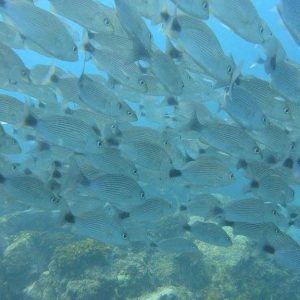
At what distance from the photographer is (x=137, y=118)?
572 cm

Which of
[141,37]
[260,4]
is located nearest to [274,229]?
[141,37]

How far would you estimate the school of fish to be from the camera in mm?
4305

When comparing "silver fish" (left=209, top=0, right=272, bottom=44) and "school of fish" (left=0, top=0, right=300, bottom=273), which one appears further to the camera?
"school of fish" (left=0, top=0, right=300, bottom=273)

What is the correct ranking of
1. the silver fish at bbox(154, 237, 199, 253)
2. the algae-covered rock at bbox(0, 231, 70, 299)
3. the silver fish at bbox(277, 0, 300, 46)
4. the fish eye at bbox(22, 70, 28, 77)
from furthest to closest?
1. the algae-covered rock at bbox(0, 231, 70, 299)
2. the silver fish at bbox(154, 237, 199, 253)
3. the fish eye at bbox(22, 70, 28, 77)
4. the silver fish at bbox(277, 0, 300, 46)

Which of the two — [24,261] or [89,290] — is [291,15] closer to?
[89,290]

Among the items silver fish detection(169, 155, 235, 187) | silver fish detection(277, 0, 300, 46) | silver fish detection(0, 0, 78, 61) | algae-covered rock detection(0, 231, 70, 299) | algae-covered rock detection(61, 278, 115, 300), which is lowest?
algae-covered rock detection(0, 231, 70, 299)

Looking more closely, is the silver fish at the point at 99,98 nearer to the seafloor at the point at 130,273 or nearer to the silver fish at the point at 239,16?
the silver fish at the point at 239,16

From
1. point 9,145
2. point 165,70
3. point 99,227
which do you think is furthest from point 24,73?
point 99,227

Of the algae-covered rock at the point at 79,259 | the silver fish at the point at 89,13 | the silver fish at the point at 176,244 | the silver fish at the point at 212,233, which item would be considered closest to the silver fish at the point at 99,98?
the silver fish at the point at 89,13

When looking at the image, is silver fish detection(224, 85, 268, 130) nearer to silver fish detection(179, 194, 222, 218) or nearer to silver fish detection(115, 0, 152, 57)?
silver fish detection(115, 0, 152, 57)

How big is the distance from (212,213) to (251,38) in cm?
294

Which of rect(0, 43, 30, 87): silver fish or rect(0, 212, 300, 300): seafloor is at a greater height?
rect(0, 43, 30, 87): silver fish

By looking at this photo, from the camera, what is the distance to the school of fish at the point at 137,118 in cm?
430

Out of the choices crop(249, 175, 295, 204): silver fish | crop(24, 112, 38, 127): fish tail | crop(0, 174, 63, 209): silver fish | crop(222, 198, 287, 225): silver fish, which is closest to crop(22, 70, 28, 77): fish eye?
crop(24, 112, 38, 127): fish tail
